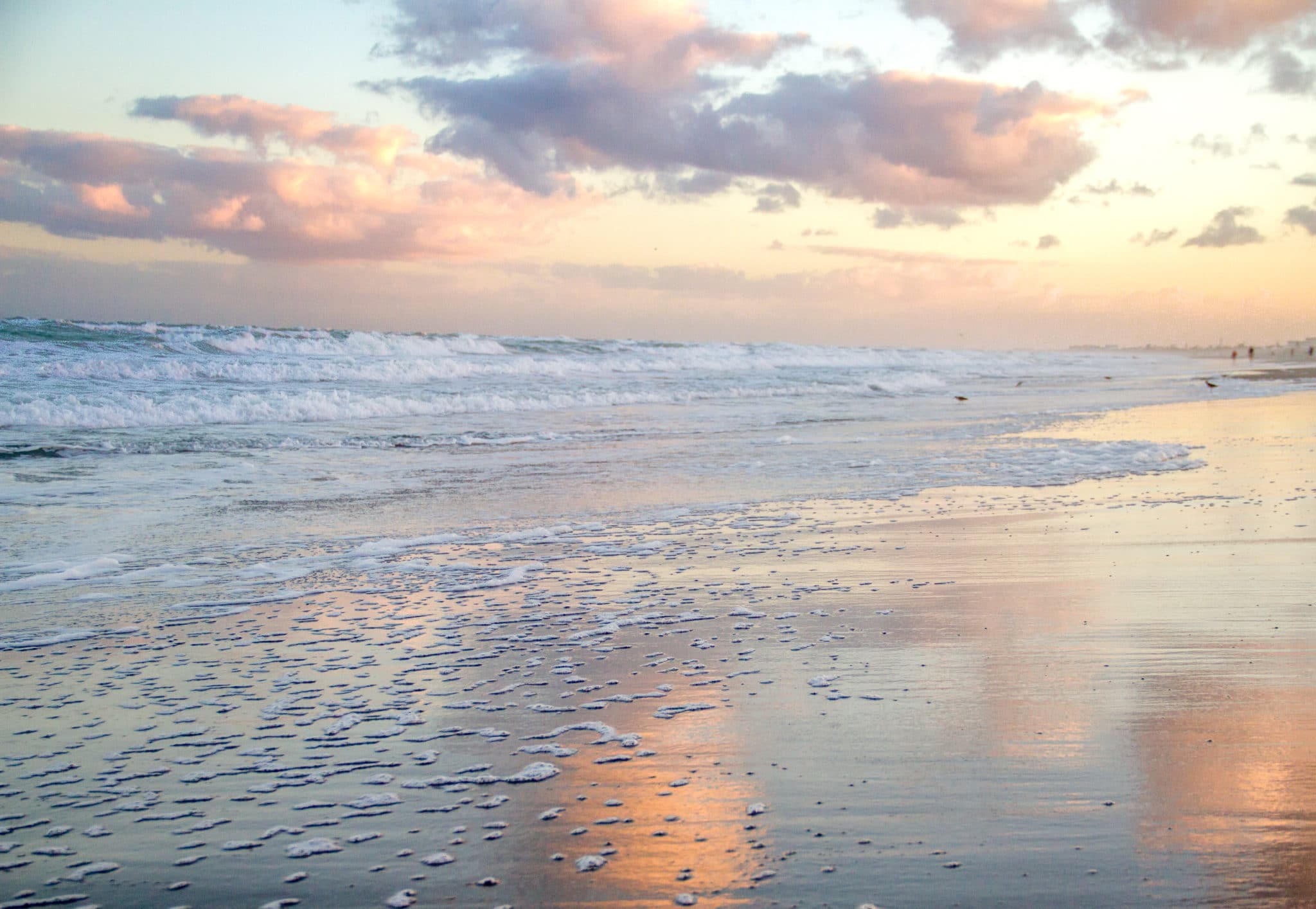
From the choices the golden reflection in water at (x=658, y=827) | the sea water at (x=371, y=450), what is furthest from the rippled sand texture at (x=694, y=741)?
the sea water at (x=371, y=450)

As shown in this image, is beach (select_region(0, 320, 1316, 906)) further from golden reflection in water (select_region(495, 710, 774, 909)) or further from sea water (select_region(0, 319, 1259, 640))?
sea water (select_region(0, 319, 1259, 640))

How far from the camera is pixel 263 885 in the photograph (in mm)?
2281

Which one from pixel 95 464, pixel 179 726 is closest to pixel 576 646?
pixel 179 726

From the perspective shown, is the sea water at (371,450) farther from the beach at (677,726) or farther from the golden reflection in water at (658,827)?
the golden reflection in water at (658,827)

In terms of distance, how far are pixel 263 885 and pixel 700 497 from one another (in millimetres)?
6308

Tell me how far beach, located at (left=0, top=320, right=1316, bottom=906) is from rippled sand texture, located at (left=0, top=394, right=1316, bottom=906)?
0.01 metres

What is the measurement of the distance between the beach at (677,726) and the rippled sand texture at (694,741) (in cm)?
1

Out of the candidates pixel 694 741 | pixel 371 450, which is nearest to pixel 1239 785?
pixel 694 741

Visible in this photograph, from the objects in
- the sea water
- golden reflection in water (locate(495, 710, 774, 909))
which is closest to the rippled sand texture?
golden reflection in water (locate(495, 710, 774, 909))

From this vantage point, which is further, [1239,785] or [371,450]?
[371,450]

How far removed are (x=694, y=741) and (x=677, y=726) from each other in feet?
0.45

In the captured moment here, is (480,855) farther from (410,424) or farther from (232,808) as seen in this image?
(410,424)

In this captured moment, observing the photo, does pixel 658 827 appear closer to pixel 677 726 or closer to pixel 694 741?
pixel 694 741

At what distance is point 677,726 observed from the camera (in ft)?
10.5
